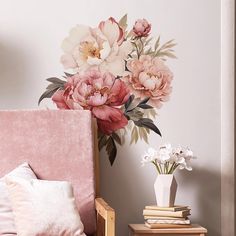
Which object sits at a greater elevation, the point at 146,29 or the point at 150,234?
the point at 146,29

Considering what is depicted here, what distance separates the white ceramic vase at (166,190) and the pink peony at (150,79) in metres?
0.44

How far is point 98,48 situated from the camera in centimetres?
326

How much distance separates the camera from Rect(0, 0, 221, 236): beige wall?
127 inches

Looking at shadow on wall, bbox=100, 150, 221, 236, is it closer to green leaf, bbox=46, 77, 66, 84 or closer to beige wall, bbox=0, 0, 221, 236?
beige wall, bbox=0, 0, 221, 236

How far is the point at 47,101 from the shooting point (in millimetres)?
3221

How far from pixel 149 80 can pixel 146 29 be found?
28cm

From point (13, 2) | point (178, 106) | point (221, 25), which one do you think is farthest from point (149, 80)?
point (13, 2)

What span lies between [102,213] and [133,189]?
604 mm

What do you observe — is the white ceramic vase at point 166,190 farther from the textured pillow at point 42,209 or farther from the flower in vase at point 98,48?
the flower in vase at point 98,48

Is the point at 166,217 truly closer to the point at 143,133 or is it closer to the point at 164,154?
the point at 164,154

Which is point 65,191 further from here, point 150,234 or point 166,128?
point 166,128

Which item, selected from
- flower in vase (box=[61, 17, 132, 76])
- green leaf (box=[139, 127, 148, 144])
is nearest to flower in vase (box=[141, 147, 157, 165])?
green leaf (box=[139, 127, 148, 144])

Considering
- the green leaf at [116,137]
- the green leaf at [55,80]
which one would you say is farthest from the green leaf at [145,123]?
the green leaf at [55,80]

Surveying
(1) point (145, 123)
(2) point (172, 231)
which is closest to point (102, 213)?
(2) point (172, 231)
